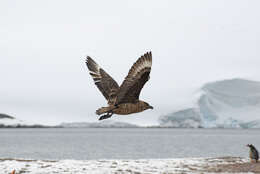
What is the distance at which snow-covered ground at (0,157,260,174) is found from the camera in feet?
64.2

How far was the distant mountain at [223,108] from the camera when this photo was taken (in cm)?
11707

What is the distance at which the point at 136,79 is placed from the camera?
4.25 metres

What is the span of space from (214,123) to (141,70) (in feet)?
387

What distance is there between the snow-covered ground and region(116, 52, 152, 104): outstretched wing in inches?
610

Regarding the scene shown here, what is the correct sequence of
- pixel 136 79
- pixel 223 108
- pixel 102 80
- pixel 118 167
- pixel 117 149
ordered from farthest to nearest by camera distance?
pixel 223 108, pixel 117 149, pixel 118 167, pixel 102 80, pixel 136 79

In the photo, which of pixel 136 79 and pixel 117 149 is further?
pixel 117 149

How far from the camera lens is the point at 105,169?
794 inches

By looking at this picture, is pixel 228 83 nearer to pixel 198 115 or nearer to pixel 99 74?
pixel 198 115

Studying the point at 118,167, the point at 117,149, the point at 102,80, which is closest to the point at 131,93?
the point at 102,80

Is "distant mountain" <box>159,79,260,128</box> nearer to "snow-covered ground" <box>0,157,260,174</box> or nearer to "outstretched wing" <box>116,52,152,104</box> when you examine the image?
"snow-covered ground" <box>0,157,260,174</box>

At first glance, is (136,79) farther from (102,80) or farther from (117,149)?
(117,149)

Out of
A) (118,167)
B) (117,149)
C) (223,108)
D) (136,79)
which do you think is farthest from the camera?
(223,108)

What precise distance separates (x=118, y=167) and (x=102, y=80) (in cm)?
1621

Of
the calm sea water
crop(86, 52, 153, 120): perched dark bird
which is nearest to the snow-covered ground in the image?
crop(86, 52, 153, 120): perched dark bird
